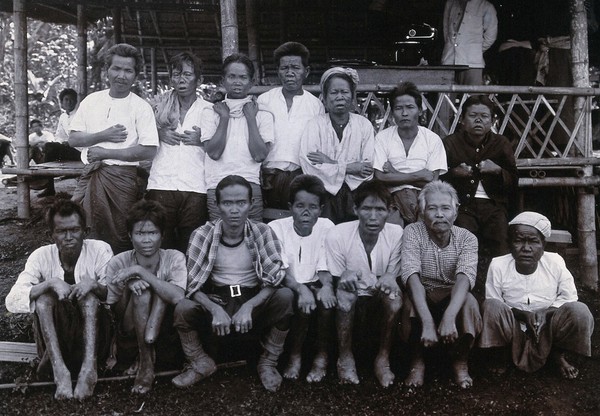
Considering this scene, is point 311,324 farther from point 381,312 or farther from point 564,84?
point 564,84

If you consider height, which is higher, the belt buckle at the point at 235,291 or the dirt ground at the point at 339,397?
the belt buckle at the point at 235,291

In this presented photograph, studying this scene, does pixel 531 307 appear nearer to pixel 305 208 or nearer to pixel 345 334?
pixel 345 334

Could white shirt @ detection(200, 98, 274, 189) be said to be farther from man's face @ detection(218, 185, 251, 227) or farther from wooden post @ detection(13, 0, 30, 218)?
wooden post @ detection(13, 0, 30, 218)

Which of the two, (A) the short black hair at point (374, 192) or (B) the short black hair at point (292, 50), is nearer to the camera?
(A) the short black hair at point (374, 192)

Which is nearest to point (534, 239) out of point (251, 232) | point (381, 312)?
point (381, 312)

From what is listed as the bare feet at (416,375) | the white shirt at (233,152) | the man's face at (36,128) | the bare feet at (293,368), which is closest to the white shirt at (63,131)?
the man's face at (36,128)

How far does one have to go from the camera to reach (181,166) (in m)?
4.30

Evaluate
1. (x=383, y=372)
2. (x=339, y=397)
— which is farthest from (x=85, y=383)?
(x=383, y=372)

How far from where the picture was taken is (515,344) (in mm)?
3838

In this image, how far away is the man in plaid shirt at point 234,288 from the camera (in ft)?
12.1

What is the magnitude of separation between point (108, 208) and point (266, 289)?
1.41 m

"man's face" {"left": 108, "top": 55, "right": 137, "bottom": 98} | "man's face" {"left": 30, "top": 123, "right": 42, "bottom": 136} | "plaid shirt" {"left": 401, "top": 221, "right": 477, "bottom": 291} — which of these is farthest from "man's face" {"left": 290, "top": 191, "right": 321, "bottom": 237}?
"man's face" {"left": 30, "top": 123, "right": 42, "bottom": 136}

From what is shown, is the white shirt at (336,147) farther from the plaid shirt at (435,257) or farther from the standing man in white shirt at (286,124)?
the plaid shirt at (435,257)

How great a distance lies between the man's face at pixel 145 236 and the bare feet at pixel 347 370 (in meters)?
1.42
